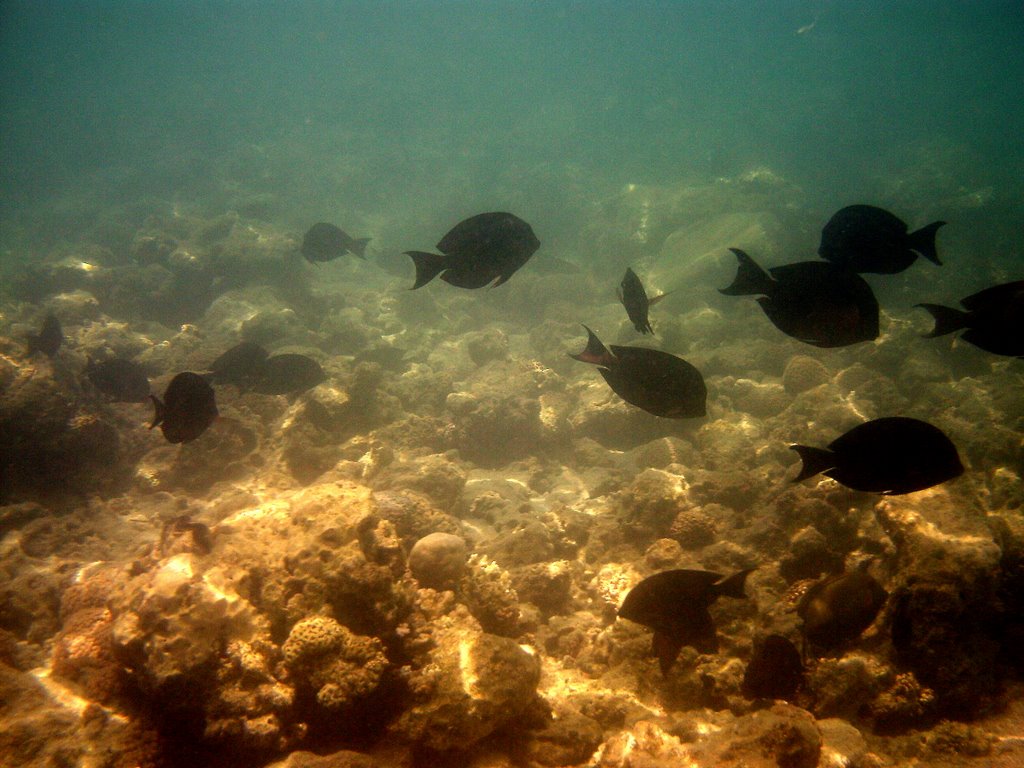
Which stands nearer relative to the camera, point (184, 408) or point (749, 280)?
point (749, 280)

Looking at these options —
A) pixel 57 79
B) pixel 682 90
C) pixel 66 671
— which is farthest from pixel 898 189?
pixel 57 79

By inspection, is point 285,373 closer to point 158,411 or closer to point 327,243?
point 327,243

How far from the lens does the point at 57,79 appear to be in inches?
3100

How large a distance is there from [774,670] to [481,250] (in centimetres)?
400

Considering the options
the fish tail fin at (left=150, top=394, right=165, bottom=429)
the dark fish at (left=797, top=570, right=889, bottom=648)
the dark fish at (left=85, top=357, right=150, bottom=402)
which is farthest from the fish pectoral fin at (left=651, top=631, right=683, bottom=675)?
the dark fish at (left=85, top=357, right=150, bottom=402)

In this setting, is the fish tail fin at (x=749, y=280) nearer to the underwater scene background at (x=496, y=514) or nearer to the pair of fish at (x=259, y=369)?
the underwater scene background at (x=496, y=514)

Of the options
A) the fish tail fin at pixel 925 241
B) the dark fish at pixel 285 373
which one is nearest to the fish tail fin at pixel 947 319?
the fish tail fin at pixel 925 241

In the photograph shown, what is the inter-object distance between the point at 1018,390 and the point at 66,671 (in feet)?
41.1

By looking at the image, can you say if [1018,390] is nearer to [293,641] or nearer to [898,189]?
[293,641]

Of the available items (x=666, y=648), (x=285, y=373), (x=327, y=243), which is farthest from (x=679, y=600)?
(x=327, y=243)

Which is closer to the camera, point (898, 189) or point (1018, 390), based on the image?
point (1018, 390)

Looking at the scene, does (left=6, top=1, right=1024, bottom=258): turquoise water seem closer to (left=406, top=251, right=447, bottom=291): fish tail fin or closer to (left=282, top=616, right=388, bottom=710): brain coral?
(left=406, top=251, right=447, bottom=291): fish tail fin

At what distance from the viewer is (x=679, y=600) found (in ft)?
10.6

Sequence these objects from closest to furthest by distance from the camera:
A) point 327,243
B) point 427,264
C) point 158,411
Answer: point 427,264
point 158,411
point 327,243
